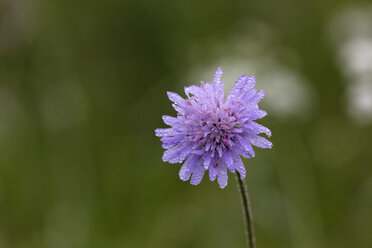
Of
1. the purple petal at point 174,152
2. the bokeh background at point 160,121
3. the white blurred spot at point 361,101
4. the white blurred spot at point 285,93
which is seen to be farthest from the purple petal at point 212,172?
the white blurred spot at point 361,101

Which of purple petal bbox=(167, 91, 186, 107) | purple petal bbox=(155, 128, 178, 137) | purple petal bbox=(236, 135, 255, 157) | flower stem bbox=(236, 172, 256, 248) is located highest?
purple petal bbox=(167, 91, 186, 107)

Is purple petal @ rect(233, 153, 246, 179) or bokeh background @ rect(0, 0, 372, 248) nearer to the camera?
purple petal @ rect(233, 153, 246, 179)

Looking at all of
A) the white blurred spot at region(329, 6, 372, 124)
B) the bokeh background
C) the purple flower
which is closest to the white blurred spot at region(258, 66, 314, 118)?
the bokeh background

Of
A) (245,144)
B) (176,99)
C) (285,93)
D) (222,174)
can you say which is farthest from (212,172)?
(285,93)

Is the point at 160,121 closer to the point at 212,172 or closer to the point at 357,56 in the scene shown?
the point at 357,56

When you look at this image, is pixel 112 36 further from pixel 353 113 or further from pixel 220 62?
pixel 353 113

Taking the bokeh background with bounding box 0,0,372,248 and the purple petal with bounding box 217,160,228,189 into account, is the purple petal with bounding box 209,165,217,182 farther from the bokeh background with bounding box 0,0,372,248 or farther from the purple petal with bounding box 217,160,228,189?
the bokeh background with bounding box 0,0,372,248
